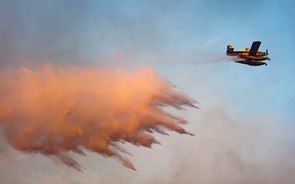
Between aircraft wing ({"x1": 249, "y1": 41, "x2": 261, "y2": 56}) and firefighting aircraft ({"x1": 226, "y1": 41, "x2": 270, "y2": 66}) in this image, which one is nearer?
aircraft wing ({"x1": 249, "y1": 41, "x2": 261, "y2": 56})

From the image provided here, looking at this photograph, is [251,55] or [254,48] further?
[251,55]

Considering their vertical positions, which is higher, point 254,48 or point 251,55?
point 254,48

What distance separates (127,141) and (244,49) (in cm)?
2175

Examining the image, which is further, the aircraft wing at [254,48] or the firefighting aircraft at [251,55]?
the firefighting aircraft at [251,55]

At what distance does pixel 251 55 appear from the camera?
5206 cm

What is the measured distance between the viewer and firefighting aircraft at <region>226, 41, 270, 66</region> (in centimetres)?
5153

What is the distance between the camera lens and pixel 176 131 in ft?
168

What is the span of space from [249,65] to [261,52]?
261cm

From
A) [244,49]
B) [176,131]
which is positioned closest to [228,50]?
[244,49]

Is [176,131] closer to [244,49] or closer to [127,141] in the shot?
[127,141]

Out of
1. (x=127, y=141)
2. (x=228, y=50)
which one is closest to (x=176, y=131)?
(x=127, y=141)

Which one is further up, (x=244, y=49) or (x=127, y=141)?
(x=244, y=49)

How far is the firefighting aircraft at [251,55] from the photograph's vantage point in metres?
51.5

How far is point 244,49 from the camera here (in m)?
52.5
